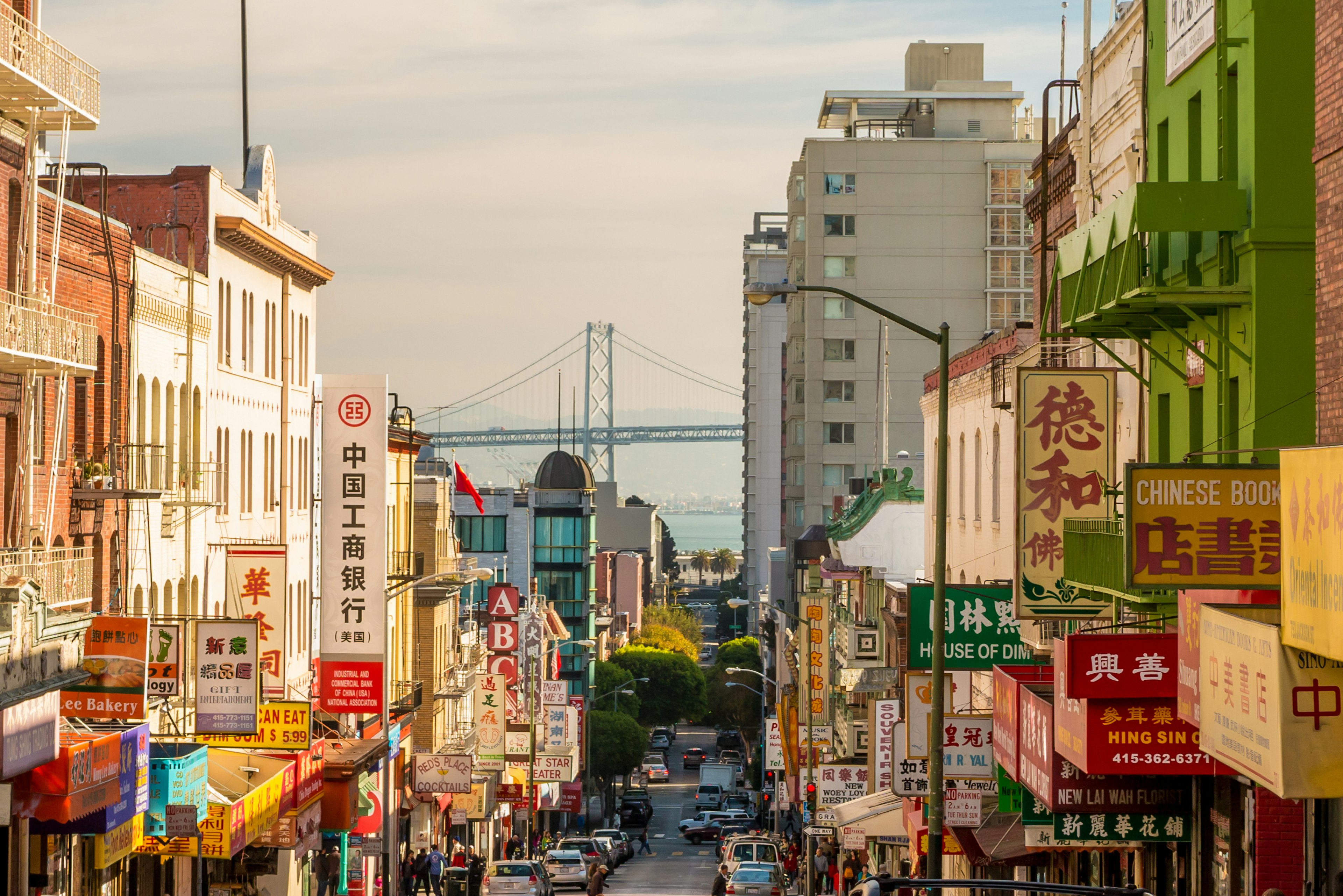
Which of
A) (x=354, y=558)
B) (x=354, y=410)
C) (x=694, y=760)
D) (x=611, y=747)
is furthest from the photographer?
(x=694, y=760)

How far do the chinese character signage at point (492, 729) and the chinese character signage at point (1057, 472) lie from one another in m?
40.6

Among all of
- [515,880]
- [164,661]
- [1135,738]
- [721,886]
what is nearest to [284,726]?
[164,661]

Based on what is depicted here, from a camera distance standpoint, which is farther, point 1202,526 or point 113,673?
point 113,673

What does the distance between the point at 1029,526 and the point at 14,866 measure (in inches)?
597

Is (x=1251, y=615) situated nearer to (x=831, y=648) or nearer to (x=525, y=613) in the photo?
(x=831, y=648)

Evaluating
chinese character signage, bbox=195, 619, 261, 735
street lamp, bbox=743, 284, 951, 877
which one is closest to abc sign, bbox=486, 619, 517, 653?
chinese character signage, bbox=195, 619, 261, 735

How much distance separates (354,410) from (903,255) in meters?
60.8

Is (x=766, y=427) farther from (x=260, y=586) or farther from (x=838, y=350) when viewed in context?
(x=260, y=586)

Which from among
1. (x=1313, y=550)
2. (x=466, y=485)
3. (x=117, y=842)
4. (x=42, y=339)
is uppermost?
(x=42, y=339)

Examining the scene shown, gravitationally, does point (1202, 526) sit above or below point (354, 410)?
below

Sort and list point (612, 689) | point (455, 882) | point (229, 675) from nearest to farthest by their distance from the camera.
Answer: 1. point (229, 675)
2. point (455, 882)
3. point (612, 689)

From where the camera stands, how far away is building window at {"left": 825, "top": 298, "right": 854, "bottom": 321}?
98.0m

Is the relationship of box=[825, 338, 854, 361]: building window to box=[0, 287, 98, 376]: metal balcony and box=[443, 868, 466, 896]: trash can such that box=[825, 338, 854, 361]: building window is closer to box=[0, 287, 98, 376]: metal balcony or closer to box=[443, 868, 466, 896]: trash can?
box=[443, 868, 466, 896]: trash can

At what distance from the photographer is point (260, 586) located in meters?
37.6
